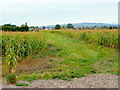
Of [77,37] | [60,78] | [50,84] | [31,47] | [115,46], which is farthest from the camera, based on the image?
[77,37]

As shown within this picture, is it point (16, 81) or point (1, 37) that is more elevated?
point (1, 37)

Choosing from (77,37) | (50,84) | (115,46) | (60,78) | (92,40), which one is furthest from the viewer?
(77,37)

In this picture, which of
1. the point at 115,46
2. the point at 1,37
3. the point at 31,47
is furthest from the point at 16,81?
the point at 115,46

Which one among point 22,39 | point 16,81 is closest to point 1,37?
point 22,39

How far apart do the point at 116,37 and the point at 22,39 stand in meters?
6.92

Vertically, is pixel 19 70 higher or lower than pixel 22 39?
lower

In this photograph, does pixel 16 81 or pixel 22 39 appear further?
pixel 22 39

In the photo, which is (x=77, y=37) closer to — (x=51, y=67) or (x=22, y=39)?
(x=22, y=39)

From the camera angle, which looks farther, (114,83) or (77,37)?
(77,37)

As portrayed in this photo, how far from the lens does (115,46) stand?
49.9 ft

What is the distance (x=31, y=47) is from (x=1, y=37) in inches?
74.1

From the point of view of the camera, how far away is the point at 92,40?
59.7 ft

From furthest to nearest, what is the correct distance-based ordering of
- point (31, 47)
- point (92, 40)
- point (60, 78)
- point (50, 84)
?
point (92, 40) < point (31, 47) < point (60, 78) < point (50, 84)

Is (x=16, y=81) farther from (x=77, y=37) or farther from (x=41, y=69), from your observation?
(x=77, y=37)
